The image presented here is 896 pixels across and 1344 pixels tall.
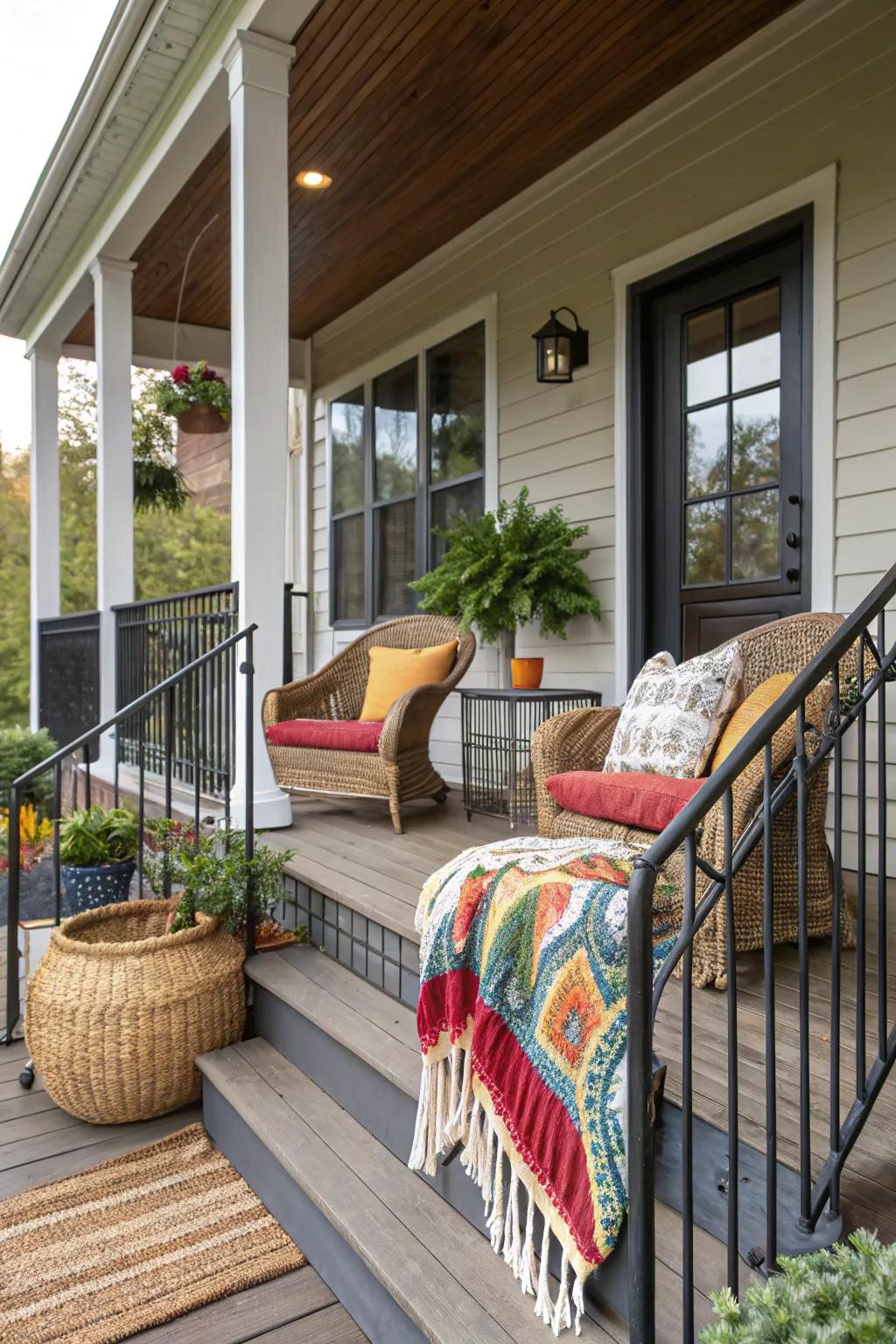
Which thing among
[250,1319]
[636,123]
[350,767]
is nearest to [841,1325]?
[250,1319]

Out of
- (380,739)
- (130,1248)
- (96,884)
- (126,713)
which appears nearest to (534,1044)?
(130,1248)

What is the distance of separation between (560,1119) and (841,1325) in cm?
65

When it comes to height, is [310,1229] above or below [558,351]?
below

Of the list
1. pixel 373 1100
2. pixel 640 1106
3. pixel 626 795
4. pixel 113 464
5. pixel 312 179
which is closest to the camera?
pixel 640 1106

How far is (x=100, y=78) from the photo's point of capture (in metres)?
4.04

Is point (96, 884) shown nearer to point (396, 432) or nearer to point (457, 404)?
point (457, 404)

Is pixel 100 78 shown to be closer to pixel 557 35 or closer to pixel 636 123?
pixel 557 35

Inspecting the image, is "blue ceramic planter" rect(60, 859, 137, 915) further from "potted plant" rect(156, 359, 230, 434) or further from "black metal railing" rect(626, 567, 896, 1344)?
"potted plant" rect(156, 359, 230, 434)

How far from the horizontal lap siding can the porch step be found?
214 cm

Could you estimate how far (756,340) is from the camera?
3576 mm

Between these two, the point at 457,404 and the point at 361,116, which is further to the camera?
the point at 457,404

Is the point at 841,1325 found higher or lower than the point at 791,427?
lower

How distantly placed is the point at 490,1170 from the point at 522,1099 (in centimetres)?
17

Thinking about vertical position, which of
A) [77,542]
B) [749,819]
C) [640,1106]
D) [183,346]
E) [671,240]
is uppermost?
[183,346]
